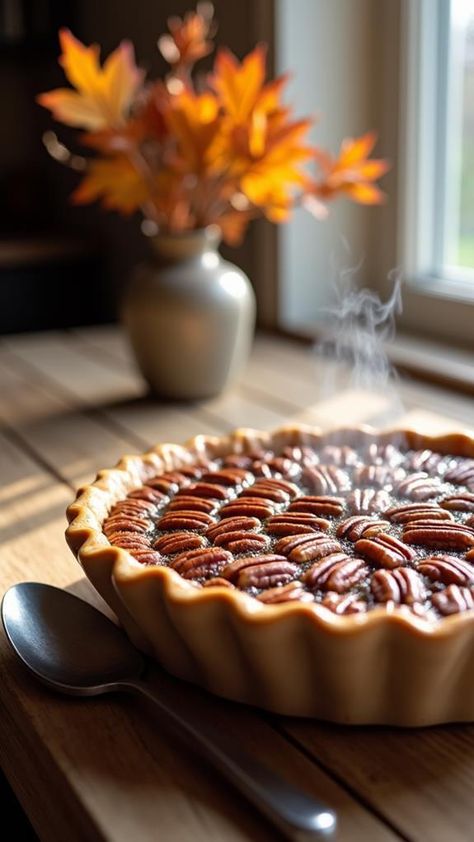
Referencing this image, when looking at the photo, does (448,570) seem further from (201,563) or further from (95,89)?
(95,89)

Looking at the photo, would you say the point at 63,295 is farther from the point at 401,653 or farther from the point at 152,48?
the point at 401,653

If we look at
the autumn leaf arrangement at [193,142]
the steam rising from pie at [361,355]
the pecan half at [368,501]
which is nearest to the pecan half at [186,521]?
the pecan half at [368,501]

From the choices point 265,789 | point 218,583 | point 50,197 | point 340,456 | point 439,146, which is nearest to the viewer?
point 265,789

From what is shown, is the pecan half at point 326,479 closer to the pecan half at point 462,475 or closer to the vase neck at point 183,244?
the pecan half at point 462,475

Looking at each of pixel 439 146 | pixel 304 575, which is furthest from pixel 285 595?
pixel 439 146

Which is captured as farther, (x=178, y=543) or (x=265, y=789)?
→ (x=178, y=543)
